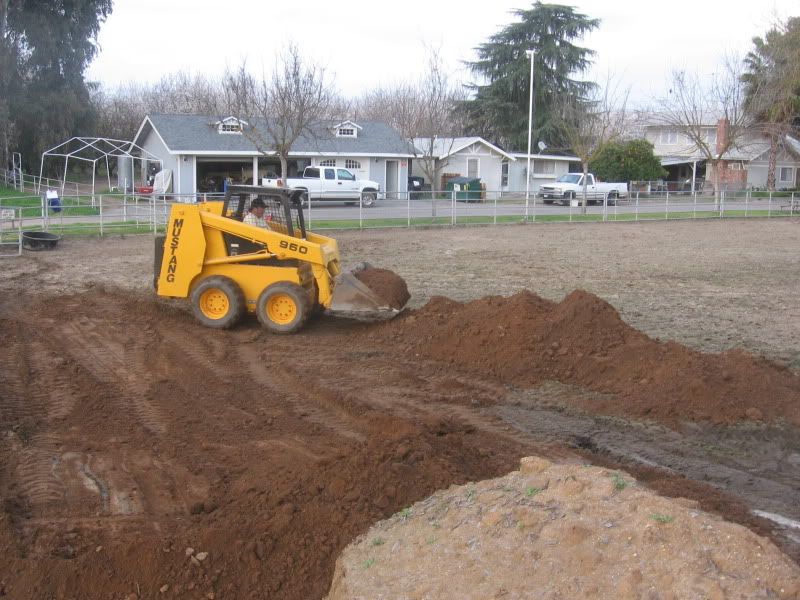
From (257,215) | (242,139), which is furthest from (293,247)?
(242,139)

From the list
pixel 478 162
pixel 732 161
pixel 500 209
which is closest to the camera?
pixel 500 209

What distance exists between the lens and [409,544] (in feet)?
15.0

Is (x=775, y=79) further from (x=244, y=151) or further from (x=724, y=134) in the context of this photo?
(x=244, y=151)

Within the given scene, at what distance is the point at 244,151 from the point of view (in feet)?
140

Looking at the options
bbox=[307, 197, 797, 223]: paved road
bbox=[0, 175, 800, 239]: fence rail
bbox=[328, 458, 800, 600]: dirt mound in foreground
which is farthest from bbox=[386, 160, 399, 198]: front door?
bbox=[328, 458, 800, 600]: dirt mound in foreground

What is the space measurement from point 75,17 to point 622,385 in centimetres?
4809

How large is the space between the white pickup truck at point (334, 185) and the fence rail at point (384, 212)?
0.38 metres

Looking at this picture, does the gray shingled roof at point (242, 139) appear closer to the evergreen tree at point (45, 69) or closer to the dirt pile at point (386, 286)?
the evergreen tree at point (45, 69)

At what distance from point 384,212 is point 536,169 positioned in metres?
26.8

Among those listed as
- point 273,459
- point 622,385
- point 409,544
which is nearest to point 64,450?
point 273,459

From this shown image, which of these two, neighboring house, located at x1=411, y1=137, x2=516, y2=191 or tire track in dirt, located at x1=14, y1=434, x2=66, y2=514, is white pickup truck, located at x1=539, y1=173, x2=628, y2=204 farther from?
tire track in dirt, located at x1=14, y1=434, x2=66, y2=514

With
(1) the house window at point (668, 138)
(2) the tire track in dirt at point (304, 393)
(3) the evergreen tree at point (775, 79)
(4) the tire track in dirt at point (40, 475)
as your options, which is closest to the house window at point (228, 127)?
(3) the evergreen tree at point (775, 79)

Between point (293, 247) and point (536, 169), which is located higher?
point (536, 169)

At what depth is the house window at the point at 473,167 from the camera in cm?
5369
